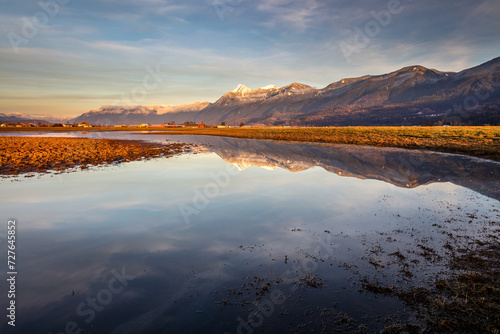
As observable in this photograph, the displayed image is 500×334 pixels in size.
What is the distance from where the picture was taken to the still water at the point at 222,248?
6.52 meters

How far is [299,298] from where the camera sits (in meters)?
7.11

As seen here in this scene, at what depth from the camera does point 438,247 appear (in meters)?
10.0

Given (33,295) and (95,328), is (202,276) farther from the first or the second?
(33,295)

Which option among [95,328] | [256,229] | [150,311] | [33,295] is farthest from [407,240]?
[33,295]

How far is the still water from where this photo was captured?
6.52m

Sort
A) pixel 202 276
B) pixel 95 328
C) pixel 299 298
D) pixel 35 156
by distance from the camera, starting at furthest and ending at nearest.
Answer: pixel 35 156 < pixel 202 276 < pixel 299 298 < pixel 95 328

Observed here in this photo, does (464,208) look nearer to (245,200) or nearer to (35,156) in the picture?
(245,200)

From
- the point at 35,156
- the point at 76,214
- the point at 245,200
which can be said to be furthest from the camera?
the point at 35,156

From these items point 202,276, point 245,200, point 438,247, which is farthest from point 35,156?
point 438,247

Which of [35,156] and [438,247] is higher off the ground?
[35,156]

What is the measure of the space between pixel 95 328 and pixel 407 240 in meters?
10.9

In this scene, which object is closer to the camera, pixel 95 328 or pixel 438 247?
pixel 95 328

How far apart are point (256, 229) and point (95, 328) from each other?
23.4 feet

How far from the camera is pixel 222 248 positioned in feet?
33.1
